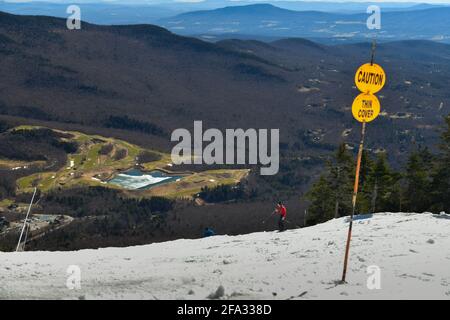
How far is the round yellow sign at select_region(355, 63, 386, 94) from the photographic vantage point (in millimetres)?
13375

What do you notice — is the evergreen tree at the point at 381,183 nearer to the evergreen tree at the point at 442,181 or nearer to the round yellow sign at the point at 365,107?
the evergreen tree at the point at 442,181

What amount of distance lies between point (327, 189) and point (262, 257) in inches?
997

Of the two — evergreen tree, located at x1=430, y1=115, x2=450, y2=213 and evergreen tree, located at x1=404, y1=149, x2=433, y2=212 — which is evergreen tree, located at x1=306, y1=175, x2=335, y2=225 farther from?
evergreen tree, located at x1=430, y1=115, x2=450, y2=213

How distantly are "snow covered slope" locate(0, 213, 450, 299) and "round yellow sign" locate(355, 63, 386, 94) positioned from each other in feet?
14.9

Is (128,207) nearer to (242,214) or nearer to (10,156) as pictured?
(242,214)

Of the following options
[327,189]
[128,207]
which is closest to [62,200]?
[128,207]

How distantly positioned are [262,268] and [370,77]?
6156 mm

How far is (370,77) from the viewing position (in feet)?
43.9

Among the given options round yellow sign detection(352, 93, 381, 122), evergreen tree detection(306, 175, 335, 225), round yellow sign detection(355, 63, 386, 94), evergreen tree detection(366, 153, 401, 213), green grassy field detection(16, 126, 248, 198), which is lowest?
green grassy field detection(16, 126, 248, 198)

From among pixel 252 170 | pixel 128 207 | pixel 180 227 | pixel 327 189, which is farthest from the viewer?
pixel 252 170

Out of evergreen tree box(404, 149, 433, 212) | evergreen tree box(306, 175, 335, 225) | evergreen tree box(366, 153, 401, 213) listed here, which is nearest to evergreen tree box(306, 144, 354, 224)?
evergreen tree box(306, 175, 335, 225)

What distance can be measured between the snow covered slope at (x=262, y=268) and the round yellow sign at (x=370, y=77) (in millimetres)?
4556
